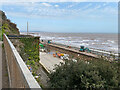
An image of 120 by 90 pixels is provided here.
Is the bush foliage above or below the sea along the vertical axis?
above

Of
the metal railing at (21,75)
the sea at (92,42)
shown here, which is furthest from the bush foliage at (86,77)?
the sea at (92,42)

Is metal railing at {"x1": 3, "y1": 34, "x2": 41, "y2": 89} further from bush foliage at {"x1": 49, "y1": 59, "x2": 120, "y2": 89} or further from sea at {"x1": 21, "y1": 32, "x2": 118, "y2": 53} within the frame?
sea at {"x1": 21, "y1": 32, "x2": 118, "y2": 53}

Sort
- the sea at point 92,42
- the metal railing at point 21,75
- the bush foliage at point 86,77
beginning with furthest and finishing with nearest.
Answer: the sea at point 92,42
the bush foliage at point 86,77
the metal railing at point 21,75

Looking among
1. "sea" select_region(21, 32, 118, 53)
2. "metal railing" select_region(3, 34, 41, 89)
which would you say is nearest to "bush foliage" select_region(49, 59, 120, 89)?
"metal railing" select_region(3, 34, 41, 89)

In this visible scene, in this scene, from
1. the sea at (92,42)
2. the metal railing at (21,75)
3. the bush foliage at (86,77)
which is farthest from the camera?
the sea at (92,42)

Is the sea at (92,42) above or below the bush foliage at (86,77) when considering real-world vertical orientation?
below

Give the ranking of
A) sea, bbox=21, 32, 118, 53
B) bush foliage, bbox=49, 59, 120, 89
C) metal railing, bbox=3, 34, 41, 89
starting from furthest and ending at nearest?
sea, bbox=21, 32, 118, 53, bush foliage, bbox=49, 59, 120, 89, metal railing, bbox=3, 34, 41, 89

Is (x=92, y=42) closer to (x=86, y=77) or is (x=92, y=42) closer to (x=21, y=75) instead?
(x=86, y=77)

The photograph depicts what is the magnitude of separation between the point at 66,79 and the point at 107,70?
99 centimetres

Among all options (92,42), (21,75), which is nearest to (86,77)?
(21,75)

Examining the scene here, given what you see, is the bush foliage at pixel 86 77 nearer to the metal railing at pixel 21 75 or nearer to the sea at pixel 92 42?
the metal railing at pixel 21 75

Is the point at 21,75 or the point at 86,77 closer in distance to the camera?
the point at 21,75

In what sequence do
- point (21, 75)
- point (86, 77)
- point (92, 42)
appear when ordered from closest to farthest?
1. point (21, 75)
2. point (86, 77)
3. point (92, 42)

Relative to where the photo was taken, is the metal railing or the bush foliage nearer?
the metal railing
